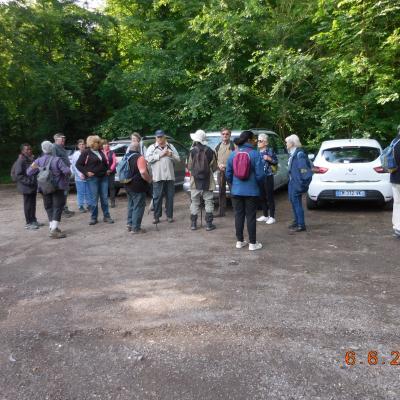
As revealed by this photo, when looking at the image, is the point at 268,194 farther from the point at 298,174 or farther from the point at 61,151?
the point at 61,151

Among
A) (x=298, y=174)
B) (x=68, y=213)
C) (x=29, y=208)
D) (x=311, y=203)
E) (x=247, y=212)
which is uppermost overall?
(x=298, y=174)

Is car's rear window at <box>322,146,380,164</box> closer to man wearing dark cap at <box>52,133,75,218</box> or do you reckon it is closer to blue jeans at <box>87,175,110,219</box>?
blue jeans at <box>87,175,110,219</box>

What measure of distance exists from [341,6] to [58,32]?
1195cm

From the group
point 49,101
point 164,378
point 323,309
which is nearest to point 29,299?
point 164,378

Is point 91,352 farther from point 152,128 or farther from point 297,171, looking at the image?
point 152,128

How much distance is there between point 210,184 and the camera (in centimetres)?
770

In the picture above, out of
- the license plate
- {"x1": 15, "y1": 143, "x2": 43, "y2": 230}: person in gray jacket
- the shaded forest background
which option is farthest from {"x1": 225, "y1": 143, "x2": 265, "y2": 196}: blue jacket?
the shaded forest background

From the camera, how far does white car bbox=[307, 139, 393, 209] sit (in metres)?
8.28

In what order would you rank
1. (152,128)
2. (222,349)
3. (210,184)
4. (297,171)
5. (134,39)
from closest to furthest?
(222,349) < (297,171) < (210,184) < (152,128) < (134,39)

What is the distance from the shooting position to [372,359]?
3.17m

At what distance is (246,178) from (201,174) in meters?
1.70

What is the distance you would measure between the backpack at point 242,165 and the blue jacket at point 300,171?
1418mm

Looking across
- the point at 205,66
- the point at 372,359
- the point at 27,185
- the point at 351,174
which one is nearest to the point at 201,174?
the point at 351,174

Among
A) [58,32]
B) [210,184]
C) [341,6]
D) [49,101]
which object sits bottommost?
[210,184]
